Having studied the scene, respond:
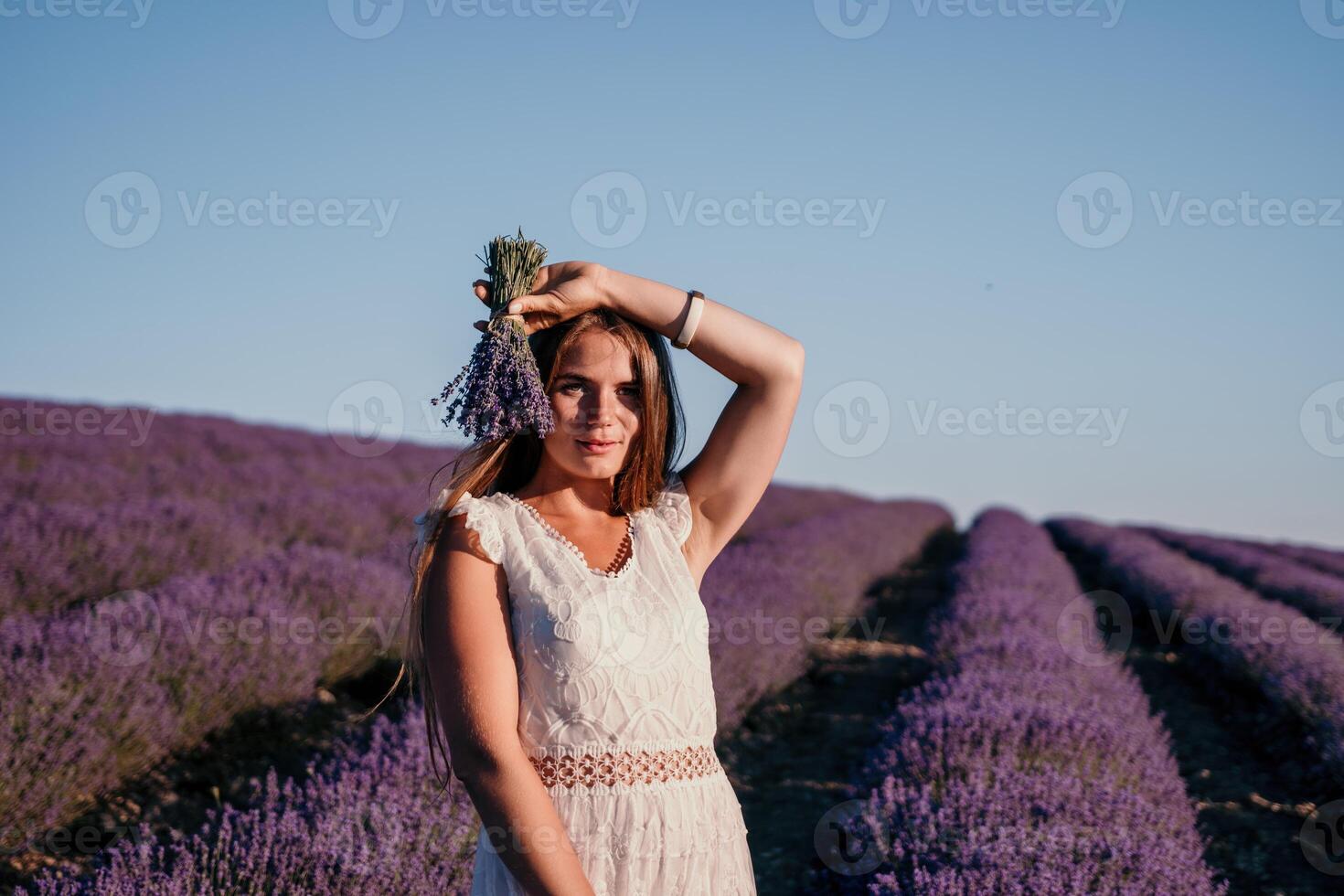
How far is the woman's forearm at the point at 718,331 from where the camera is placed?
169cm

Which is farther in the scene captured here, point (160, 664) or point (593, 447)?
point (160, 664)

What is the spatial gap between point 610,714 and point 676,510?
439mm

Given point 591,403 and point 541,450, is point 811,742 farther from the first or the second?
point 591,403

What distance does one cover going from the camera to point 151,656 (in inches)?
158

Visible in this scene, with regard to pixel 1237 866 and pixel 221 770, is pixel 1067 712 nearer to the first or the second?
pixel 1237 866

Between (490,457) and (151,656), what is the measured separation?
305 cm

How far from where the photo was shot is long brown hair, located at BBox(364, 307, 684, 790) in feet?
5.45

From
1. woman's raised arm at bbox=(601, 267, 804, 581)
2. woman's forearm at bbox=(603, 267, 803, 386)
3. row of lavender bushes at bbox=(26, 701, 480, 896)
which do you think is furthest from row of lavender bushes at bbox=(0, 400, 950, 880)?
woman's forearm at bbox=(603, 267, 803, 386)

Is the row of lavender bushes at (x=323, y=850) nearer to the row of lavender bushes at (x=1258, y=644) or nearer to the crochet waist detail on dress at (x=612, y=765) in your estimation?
the crochet waist detail on dress at (x=612, y=765)

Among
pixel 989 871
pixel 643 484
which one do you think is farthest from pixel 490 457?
pixel 989 871

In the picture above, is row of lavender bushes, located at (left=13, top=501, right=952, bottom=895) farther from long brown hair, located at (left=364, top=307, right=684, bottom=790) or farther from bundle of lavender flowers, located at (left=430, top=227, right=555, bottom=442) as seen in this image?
bundle of lavender flowers, located at (left=430, top=227, right=555, bottom=442)

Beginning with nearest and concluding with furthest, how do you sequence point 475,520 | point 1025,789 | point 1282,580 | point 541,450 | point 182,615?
point 475,520, point 541,450, point 1025,789, point 182,615, point 1282,580

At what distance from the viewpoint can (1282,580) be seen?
12266 mm

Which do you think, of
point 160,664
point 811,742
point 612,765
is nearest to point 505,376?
point 612,765
